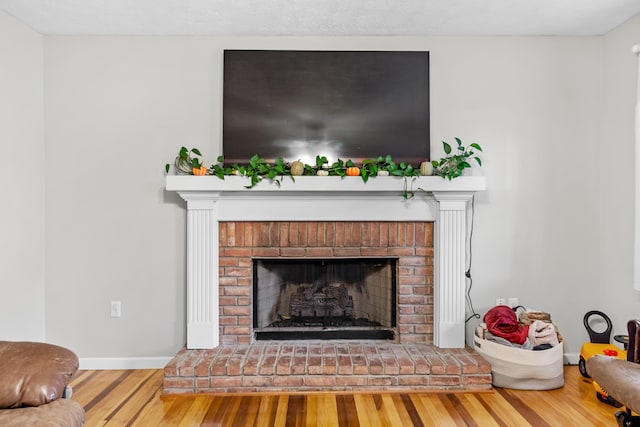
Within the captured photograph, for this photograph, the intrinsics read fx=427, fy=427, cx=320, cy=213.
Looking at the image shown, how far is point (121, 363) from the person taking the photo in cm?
309

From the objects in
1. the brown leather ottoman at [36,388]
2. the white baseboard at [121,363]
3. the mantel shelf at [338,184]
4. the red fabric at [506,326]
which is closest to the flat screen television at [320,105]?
the mantel shelf at [338,184]

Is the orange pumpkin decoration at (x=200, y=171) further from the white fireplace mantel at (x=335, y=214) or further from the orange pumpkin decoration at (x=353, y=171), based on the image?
the orange pumpkin decoration at (x=353, y=171)

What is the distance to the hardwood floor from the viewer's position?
2.30 m

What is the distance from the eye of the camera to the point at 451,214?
2996 mm

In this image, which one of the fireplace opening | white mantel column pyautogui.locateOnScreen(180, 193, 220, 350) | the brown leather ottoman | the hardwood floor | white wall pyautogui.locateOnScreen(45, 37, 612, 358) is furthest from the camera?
the fireplace opening

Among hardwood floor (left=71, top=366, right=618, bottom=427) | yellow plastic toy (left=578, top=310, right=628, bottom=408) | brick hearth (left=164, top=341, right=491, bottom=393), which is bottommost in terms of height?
hardwood floor (left=71, top=366, right=618, bottom=427)

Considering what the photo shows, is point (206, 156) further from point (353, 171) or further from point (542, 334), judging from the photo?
point (542, 334)

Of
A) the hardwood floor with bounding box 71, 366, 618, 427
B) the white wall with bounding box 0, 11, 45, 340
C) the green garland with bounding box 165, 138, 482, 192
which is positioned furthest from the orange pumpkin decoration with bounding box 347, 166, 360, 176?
the white wall with bounding box 0, 11, 45, 340

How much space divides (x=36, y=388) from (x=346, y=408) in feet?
5.13

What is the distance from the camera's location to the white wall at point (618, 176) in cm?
285

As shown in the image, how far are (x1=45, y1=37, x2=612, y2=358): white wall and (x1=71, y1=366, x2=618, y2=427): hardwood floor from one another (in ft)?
1.89

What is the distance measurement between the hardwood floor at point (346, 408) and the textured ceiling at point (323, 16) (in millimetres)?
2404

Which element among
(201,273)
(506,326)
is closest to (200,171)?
(201,273)

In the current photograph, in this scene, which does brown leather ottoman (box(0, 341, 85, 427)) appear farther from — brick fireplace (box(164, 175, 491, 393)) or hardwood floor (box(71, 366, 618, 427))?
brick fireplace (box(164, 175, 491, 393))
